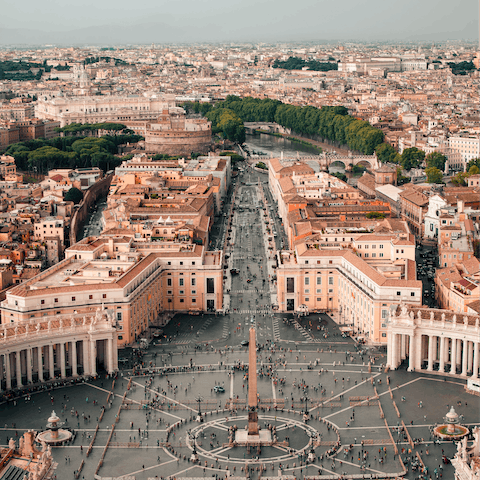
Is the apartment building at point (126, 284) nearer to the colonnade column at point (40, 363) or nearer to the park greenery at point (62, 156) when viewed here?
the colonnade column at point (40, 363)

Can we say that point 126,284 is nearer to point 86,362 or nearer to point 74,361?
point 86,362

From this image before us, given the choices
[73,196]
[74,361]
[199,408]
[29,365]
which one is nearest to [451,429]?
[199,408]

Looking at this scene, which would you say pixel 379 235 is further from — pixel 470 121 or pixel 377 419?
pixel 470 121

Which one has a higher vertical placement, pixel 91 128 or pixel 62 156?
pixel 91 128

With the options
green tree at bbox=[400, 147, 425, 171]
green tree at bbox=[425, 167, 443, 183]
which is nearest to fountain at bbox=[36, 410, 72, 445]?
green tree at bbox=[425, 167, 443, 183]

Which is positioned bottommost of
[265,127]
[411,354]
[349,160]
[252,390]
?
[411,354]

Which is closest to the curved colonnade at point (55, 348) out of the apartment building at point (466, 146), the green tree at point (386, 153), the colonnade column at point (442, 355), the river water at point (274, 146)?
the colonnade column at point (442, 355)

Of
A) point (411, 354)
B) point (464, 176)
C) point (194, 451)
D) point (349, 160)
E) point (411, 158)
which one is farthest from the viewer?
point (349, 160)
